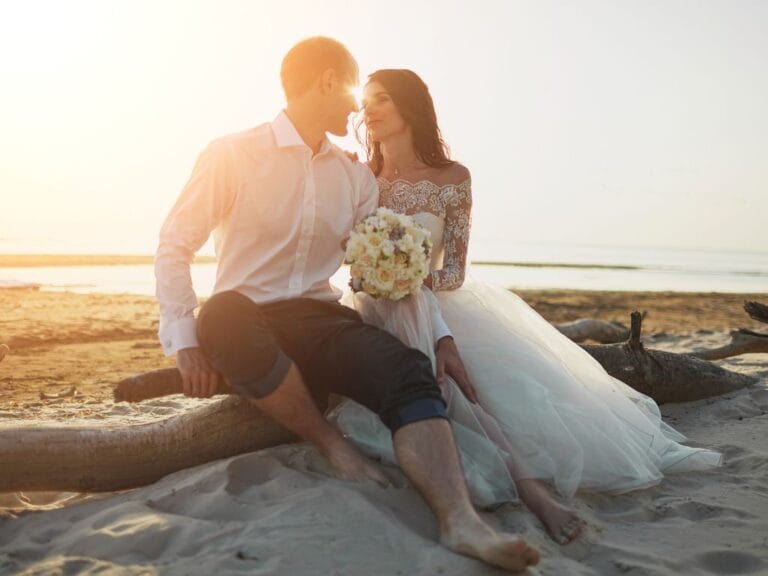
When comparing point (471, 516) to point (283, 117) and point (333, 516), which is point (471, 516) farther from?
point (283, 117)

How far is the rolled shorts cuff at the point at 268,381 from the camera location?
131 inches

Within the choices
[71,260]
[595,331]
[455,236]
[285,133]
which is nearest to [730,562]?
[455,236]

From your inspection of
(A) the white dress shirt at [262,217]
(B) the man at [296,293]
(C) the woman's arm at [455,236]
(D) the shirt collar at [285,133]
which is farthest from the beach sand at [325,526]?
(D) the shirt collar at [285,133]

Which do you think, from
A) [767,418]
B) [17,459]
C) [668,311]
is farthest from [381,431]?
[668,311]

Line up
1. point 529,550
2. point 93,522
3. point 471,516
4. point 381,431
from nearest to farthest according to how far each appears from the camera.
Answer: point 529,550 → point 471,516 → point 93,522 → point 381,431

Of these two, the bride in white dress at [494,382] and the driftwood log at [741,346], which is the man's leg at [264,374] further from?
the driftwood log at [741,346]

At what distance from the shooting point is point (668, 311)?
16.4m

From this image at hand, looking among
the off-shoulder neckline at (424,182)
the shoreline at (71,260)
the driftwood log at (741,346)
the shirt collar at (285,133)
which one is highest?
the shirt collar at (285,133)

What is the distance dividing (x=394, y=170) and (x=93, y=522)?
281cm

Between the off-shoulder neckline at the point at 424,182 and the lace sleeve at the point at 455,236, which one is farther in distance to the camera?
the off-shoulder neckline at the point at 424,182

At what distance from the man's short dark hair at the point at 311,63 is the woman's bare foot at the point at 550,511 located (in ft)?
7.52

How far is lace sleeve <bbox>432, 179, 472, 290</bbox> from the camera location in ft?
14.3

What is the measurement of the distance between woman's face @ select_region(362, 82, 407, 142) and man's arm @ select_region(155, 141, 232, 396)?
1247 mm

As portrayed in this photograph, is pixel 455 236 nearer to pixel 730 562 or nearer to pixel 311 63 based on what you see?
pixel 311 63
